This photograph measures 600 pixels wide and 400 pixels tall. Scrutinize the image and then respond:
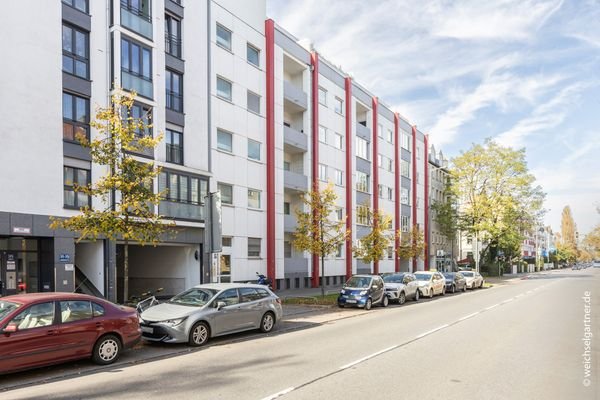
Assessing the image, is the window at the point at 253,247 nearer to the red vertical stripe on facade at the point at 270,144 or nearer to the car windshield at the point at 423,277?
the red vertical stripe on facade at the point at 270,144

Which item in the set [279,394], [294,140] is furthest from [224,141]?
[279,394]

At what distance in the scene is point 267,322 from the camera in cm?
1463

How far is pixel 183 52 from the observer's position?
26078 mm

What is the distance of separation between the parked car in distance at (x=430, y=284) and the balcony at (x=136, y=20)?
61.4 ft

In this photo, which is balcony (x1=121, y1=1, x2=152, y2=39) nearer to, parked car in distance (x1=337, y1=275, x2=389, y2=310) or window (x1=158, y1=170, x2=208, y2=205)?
window (x1=158, y1=170, x2=208, y2=205)

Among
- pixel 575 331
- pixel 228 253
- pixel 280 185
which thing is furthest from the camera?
pixel 280 185

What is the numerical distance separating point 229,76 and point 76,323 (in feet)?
69.8

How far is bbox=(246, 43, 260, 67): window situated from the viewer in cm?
3080

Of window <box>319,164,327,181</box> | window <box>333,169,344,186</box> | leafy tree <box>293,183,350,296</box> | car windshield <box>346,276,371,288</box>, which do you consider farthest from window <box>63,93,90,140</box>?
window <box>333,169,344,186</box>

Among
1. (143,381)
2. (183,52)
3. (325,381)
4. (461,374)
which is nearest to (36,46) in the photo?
(183,52)

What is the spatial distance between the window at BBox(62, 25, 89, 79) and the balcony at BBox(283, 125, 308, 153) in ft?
46.9

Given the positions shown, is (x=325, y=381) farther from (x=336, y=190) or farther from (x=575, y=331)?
(x=336, y=190)

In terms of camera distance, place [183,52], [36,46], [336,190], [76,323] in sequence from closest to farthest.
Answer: [76,323] → [36,46] → [183,52] → [336,190]

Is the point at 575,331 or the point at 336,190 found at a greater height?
the point at 336,190
